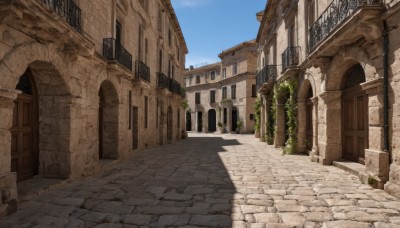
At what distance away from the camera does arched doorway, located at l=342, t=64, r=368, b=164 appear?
7008mm

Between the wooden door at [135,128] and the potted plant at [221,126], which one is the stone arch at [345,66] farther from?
the potted plant at [221,126]

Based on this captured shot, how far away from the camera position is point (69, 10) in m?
5.86

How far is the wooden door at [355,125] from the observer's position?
6.99m

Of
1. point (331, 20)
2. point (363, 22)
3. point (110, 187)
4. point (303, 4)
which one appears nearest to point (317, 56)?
point (331, 20)

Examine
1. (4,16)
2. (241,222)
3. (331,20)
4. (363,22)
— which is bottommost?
(241,222)

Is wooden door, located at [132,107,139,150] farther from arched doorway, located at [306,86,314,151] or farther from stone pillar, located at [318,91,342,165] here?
stone pillar, located at [318,91,342,165]

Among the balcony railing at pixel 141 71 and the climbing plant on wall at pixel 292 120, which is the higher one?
the balcony railing at pixel 141 71

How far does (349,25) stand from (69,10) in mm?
6452

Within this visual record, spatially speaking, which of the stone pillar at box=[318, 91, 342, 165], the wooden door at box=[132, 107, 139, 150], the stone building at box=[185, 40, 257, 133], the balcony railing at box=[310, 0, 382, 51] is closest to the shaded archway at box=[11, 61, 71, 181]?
the wooden door at box=[132, 107, 139, 150]

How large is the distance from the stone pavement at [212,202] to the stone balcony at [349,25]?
3451 mm

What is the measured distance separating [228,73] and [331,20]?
25460mm

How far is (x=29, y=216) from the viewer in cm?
384

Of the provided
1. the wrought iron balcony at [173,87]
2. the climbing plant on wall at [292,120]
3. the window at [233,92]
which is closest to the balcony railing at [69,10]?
the climbing plant on wall at [292,120]

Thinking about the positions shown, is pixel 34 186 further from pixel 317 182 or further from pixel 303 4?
pixel 303 4
